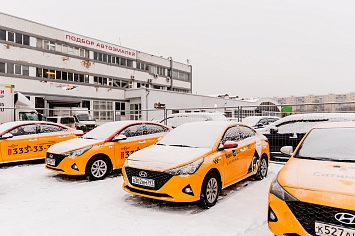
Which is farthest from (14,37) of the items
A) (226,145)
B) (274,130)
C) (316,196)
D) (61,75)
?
(316,196)

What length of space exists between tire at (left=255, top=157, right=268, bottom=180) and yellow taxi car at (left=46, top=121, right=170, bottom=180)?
122 inches

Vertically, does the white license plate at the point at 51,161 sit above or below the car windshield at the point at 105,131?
below

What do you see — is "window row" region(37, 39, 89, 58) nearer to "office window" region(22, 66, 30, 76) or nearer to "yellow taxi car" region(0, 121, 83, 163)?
"office window" region(22, 66, 30, 76)

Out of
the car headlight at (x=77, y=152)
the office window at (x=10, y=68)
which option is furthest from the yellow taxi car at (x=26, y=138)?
the office window at (x=10, y=68)

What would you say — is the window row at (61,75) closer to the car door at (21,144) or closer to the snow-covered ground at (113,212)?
the car door at (21,144)

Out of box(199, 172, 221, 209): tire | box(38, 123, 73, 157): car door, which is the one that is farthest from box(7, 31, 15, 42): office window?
box(199, 172, 221, 209): tire

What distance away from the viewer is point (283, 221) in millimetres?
2889

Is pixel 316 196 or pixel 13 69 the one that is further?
pixel 13 69

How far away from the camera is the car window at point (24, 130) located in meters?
8.41

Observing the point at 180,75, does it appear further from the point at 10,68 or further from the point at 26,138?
the point at 26,138

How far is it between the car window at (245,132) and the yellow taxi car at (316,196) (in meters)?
2.38

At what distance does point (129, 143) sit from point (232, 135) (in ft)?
9.65

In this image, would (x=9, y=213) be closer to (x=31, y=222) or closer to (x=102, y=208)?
(x=31, y=222)

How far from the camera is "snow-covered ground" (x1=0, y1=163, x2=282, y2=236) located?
3875 millimetres
